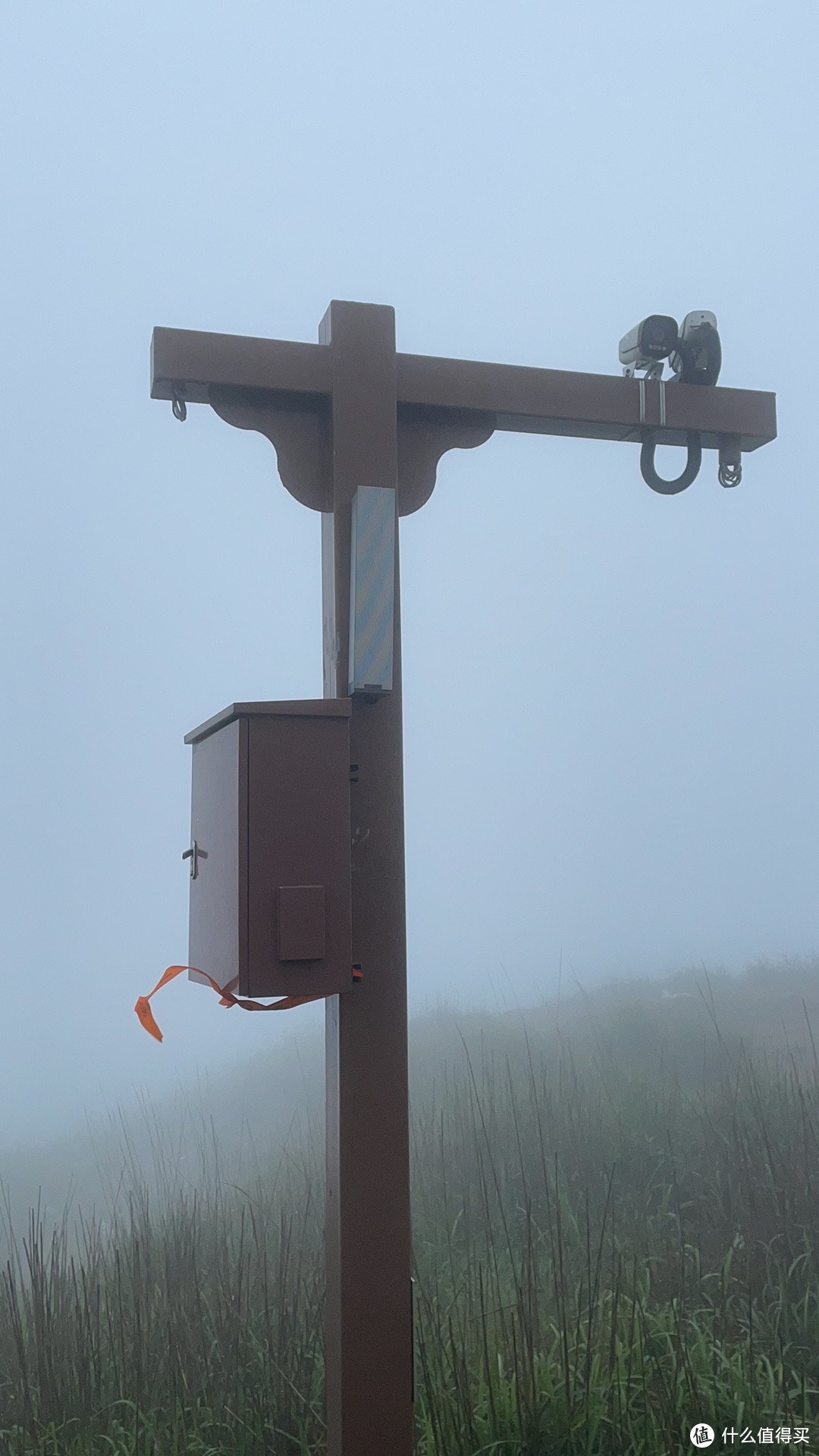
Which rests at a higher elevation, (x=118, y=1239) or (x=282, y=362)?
(x=282, y=362)

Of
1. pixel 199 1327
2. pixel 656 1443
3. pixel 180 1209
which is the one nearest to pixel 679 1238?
pixel 656 1443

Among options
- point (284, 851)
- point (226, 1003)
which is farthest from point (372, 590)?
point (226, 1003)

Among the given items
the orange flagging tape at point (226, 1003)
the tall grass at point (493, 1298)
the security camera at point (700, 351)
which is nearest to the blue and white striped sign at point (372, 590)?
the orange flagging tape at point (226, 1003)

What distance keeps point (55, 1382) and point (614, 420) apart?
238cm

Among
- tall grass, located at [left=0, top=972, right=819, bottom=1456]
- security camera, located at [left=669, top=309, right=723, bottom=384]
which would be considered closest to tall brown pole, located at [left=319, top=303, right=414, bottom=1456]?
tall grass, located at [left=0, top=972, right=819, bottom=1456]

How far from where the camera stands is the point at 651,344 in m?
2.24

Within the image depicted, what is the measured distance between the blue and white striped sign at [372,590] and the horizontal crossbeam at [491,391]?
0.84 ft

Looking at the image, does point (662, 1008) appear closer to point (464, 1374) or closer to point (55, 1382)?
point (464, 1374)

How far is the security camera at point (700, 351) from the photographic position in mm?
2277

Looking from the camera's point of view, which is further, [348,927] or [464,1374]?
[464,1374]

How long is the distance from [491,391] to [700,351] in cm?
50

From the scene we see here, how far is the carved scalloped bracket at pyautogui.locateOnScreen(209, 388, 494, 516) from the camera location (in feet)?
6.56

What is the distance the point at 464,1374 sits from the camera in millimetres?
2232

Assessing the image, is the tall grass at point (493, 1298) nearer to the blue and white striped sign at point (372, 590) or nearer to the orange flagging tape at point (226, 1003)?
the orange flagging tape at point (226, 1003)
